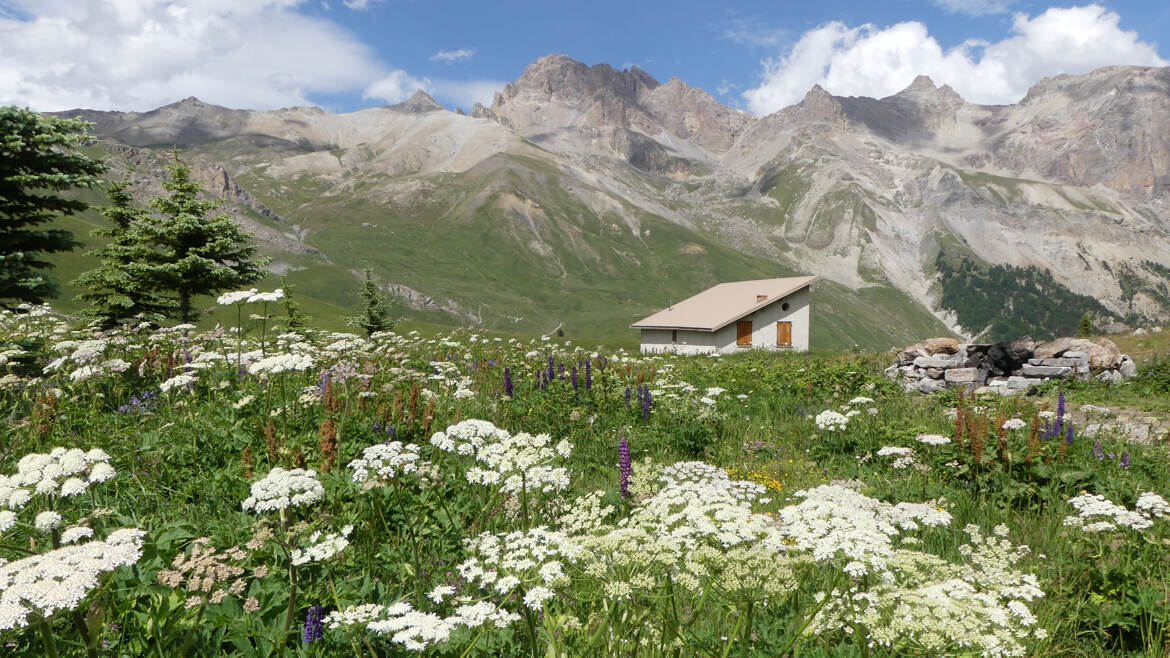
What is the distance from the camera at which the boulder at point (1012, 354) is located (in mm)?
19953

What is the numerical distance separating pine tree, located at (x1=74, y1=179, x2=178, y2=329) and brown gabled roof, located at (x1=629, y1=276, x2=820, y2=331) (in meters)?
35.1

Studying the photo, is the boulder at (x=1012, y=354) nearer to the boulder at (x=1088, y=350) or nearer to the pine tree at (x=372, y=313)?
the boulder at (x=1088, y=350)

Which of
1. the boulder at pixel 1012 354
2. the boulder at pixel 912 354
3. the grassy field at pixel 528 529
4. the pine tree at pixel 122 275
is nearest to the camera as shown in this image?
the grassy field at pixel 528 529

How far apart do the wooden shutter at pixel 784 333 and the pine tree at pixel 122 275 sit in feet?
146

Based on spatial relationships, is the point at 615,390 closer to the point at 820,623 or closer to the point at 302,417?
the point at 302,417

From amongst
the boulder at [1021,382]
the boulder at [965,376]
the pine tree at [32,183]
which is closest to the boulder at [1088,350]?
the boulder at [1021,382]

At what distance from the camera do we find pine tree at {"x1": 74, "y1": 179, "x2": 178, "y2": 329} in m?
25.6

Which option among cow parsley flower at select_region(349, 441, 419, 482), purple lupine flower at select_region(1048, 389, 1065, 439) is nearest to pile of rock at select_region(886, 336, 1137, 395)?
purple lupine flower at select_region(1048, 389, 1065, 439)

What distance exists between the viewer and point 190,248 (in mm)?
25938

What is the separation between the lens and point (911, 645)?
307 centimetres

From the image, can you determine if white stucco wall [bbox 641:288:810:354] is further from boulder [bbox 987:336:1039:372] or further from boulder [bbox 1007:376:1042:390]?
boulder [bbox 1007:376:1042:390]

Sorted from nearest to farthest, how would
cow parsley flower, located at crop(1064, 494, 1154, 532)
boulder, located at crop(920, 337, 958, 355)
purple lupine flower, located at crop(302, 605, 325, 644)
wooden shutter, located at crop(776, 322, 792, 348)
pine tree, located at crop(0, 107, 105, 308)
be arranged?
purple lupine flower, located at crop(302, 605, 325, 644) < cow parsley flower, located at crop(1064, 494, 1154, 532) < pine tree, located at crop(0, 107, 105, 308) < boulder, located at crop(920, 337, 958, 355) < wooden shutter, located at crop(776, 322, 792, 348)

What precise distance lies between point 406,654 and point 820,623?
7.82 feet

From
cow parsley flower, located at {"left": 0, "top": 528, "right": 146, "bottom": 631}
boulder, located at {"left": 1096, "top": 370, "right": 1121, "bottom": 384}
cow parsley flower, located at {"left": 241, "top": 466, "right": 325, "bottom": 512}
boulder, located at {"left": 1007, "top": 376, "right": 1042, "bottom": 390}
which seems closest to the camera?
cow parsley flower, located at {"left": 0, "top": 528, "right": 146, "bottom": 631}
